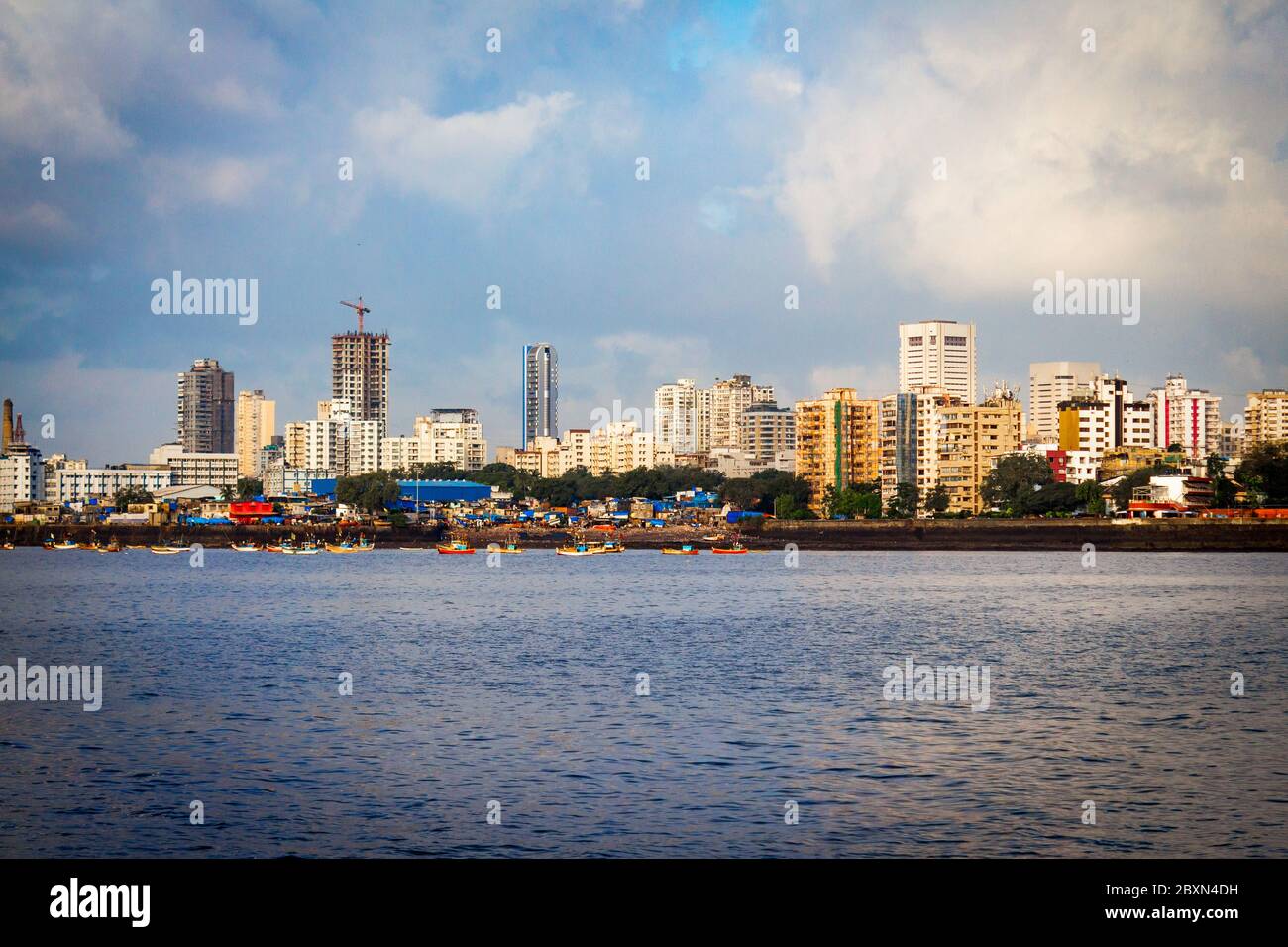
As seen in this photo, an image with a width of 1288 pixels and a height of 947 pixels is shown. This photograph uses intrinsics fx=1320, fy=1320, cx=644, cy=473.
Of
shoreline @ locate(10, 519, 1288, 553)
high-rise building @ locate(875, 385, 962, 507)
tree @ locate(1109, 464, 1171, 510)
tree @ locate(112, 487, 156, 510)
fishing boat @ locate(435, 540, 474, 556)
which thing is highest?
high-rise building @ locate(875, 385, 962, 507)

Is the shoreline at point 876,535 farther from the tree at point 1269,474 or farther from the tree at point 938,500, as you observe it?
the tree at point 938,500

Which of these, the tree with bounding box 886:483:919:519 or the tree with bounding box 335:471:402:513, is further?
the tree with bounding box 335:471:402:513

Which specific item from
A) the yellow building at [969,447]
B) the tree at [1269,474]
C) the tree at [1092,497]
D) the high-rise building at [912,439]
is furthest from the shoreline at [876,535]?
the high-rise building at [912,439]

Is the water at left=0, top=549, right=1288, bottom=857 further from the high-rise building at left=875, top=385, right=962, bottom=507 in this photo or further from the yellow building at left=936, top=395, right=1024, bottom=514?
the high-rise building at left=875, top=385, right=962, bottom=507

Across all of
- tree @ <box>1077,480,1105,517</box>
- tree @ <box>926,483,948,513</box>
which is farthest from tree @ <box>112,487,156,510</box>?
tree @ <box>1077,480,1105,517</box>

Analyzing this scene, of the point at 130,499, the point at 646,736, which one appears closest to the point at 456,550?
the point at 130,499
